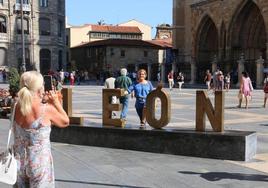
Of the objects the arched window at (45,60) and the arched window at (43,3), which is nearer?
the arched window at (45,60)

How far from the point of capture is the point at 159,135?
919 cm

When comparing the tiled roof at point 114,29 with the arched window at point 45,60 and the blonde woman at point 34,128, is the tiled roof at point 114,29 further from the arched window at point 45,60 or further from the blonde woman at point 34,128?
the blonde woman at point 34,128

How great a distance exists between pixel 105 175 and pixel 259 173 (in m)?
2.40

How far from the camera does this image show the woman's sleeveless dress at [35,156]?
14.4ft

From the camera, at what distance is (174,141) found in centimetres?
900

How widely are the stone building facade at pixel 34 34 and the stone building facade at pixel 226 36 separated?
1791 centimetres

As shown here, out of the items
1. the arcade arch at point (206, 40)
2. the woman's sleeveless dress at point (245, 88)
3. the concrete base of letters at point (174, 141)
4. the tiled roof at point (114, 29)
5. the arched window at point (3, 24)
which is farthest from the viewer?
the tiled roof at point (114, 29)

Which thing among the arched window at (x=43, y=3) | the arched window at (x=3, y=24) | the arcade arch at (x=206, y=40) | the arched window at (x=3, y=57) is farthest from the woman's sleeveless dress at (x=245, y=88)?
the arched window at (x=43, y=3)

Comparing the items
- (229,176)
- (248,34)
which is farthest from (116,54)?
(229,176)

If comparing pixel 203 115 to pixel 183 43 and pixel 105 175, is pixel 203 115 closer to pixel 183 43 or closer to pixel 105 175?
pixel 105 175

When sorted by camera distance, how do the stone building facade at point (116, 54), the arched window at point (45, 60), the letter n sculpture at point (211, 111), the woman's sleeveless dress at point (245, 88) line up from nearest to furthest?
the letter n sculpture at point (211, 111) → the woman's sleeveless dress at point (245, 88) → the arched window at point (45, 60) → the stone building facade at point (116, 54)

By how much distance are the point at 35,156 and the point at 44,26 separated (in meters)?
60.3

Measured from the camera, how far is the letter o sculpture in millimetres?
9203

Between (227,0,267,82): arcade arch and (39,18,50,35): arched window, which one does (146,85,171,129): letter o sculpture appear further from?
(39,18,50,35): arched window
